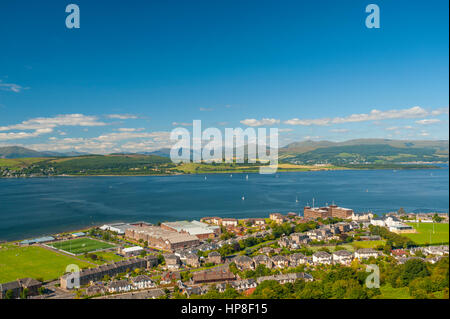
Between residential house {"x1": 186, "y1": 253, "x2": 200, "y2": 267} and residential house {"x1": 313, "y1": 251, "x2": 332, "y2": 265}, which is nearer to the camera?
residential house {"x1": 313, "y1": 251, "x2": 332, "y2": 265}

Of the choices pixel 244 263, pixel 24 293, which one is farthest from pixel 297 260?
pixel 24 293

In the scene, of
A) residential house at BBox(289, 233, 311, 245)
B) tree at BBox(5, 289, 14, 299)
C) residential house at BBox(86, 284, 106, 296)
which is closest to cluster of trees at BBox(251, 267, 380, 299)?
residential house at BBox(86, 284, 106, 296)

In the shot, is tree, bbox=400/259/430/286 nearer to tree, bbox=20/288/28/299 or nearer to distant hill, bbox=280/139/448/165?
tree, bbox=20/288/28/299

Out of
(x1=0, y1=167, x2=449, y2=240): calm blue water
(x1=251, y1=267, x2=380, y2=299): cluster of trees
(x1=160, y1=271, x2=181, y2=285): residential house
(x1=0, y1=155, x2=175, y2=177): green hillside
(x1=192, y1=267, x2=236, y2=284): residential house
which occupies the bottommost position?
(x1=0, y1=167, x2=449, y2=240): calm blue water

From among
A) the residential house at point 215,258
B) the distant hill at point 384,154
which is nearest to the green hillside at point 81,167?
the distant hill at point 384,154
